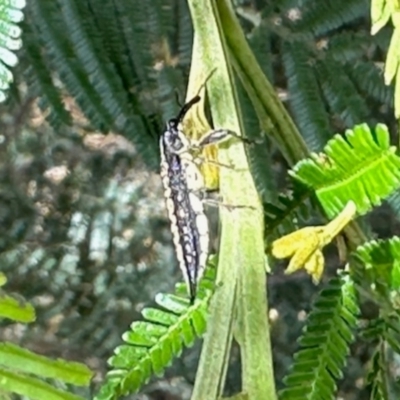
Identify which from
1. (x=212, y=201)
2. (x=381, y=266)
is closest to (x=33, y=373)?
(x=212, y=201)

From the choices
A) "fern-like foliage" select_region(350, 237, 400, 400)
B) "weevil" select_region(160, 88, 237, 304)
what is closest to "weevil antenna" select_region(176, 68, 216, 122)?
"weevil" select_region(160, 88, 237, 304)

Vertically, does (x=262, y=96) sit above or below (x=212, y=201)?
above

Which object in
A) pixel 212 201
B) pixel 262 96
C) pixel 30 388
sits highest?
pixel 262 96

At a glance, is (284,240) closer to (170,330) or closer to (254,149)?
(170,330)

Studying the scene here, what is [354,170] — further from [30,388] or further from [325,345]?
[30,388]

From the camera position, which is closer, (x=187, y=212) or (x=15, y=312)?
(x=15, y=312)

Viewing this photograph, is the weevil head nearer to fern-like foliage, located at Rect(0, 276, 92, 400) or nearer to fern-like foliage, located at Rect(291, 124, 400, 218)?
fern-like foliage, located at Rect(291, 124, 400, 218)

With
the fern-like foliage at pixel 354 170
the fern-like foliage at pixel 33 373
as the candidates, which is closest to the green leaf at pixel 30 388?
the fern-like foliage at pixel 33 373

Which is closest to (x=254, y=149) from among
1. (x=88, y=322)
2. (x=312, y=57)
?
(x=312, y=57)

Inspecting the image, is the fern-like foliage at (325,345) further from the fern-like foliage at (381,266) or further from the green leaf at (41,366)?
the green leaf at (41,366)
